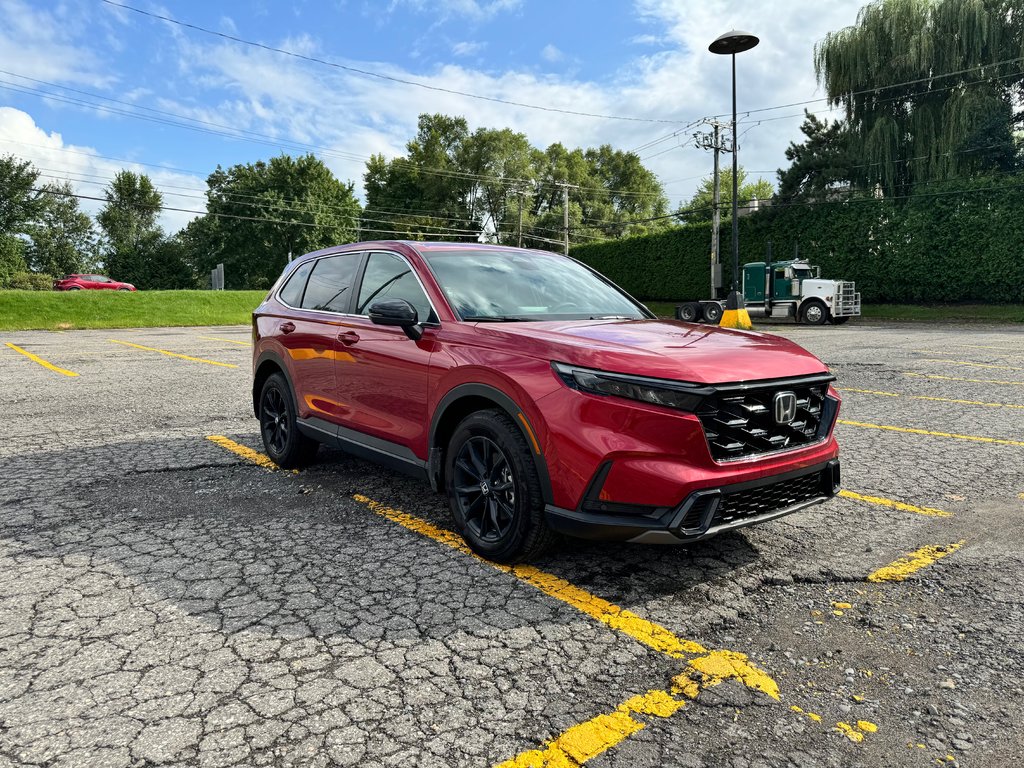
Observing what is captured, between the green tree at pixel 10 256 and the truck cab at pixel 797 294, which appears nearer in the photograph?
the truck cab at pixel 797 294

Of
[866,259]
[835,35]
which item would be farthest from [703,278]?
[835,35]

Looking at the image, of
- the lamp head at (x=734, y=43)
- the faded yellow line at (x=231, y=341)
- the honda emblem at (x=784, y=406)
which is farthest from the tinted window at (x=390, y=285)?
the lamp head at (x=734, y=43)

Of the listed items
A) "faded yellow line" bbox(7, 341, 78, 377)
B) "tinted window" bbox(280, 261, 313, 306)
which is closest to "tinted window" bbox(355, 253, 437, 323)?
"tinted window" bbox(280, 261, 313, 306)

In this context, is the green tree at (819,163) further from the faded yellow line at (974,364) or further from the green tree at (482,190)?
the green tree at (482,190)

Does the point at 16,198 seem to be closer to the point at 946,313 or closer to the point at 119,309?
the point at 119,309

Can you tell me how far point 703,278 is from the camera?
114 ft

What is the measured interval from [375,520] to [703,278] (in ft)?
108

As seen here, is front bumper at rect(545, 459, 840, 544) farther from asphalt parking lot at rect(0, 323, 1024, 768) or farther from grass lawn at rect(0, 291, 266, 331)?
grass lawn at rect(0, 291, 266, 331)

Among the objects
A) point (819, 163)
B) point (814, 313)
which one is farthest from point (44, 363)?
point (819, 163)

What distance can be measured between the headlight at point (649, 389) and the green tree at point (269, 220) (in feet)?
201

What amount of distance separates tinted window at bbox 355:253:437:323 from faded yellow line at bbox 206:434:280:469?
1723 mm

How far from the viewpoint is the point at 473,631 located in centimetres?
288

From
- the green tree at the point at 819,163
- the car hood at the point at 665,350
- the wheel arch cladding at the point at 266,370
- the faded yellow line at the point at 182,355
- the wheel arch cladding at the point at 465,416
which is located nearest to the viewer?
the car hood at the point at 665,350

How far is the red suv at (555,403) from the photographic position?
2.98 meters
